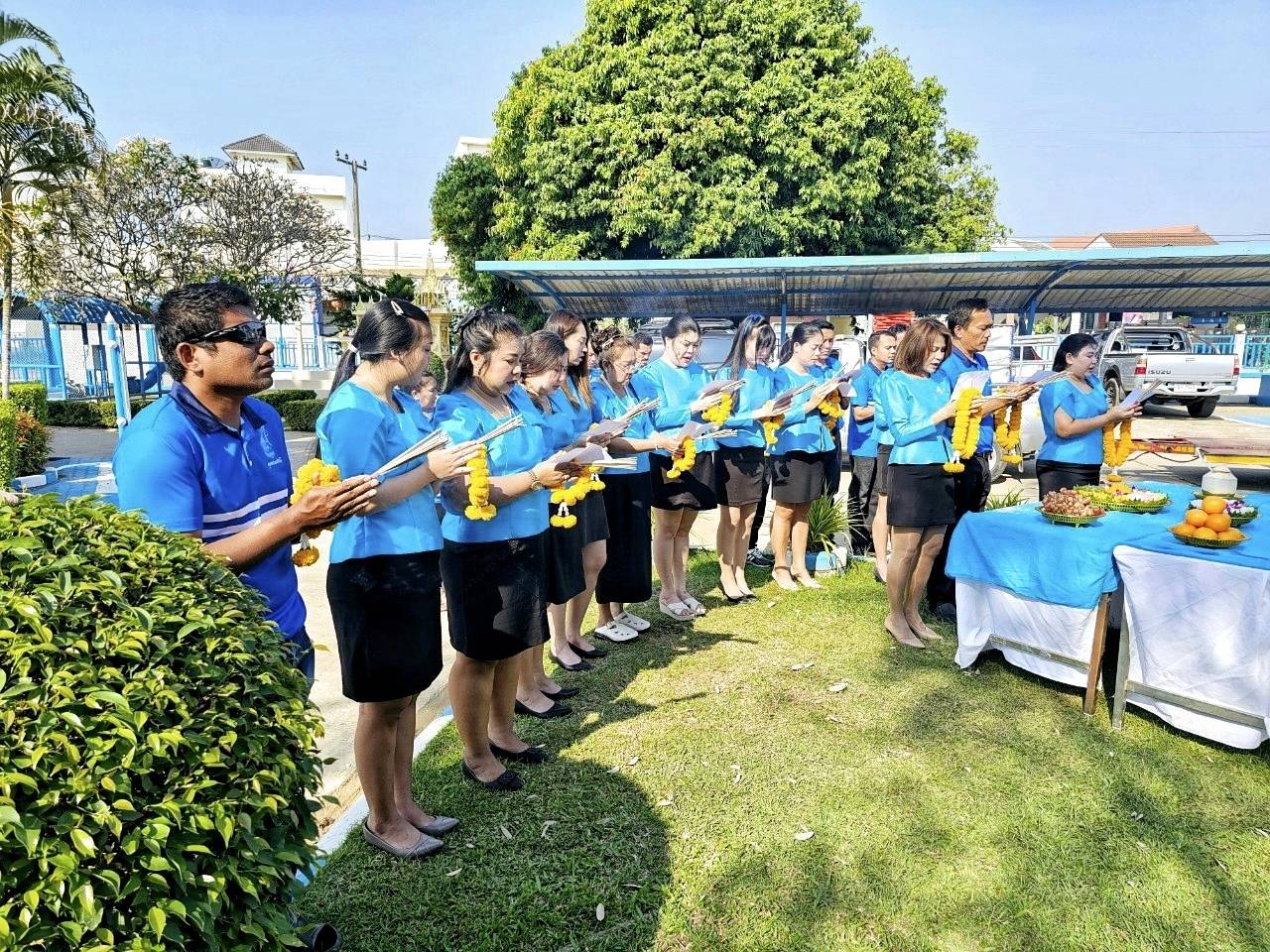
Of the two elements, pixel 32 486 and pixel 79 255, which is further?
pixel 79 255

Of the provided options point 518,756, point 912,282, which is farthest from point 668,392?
point 912,282

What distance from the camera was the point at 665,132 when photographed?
16.4 m

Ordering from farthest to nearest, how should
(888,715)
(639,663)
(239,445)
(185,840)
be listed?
(639,663)
(888,715)
(239,445)
(185,840)

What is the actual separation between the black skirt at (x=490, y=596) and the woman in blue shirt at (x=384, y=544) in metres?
0.32

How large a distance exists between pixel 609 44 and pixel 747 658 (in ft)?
52.7

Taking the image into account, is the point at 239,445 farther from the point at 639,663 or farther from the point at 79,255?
the point at 79,255

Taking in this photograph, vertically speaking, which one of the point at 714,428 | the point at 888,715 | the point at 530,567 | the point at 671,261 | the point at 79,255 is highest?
the point at 79,255

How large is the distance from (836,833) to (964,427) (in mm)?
2387

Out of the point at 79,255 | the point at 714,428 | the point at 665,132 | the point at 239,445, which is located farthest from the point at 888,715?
the point at 79,255

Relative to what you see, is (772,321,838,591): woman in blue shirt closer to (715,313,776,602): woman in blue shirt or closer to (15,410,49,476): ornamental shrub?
(715,313,776,602): woman in blue shirt

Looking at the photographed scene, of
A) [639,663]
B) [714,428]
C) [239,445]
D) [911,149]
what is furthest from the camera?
[911,149]

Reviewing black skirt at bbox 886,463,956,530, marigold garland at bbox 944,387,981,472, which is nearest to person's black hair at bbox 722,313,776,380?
black skirt at bbox 886,463,956,530

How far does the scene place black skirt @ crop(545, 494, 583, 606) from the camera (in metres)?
3.74

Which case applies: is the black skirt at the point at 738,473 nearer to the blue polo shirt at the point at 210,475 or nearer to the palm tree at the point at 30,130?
the blue polo shirt at the point at 210,475
